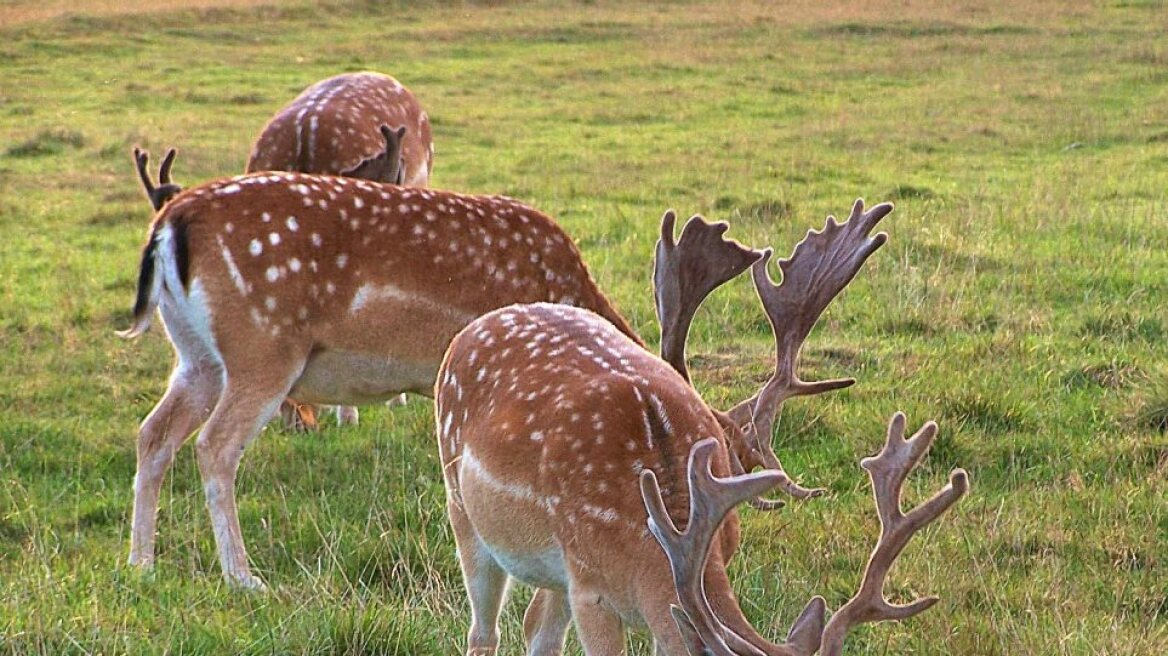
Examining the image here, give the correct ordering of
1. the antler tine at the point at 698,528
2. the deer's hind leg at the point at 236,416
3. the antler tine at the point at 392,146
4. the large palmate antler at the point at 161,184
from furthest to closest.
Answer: the antler tine at the point at 392,146 → the large palmate antler at the point at 161,184 → the deer's hind leg at the point at 236,416 → the antler tine at the point at 698,528

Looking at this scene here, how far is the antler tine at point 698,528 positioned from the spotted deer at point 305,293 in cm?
243

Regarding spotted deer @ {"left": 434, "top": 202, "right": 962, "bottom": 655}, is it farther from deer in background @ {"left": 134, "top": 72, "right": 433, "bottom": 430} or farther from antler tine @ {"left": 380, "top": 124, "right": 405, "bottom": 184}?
deer in background @ {"left": 134, "top": 72, "right": 433, "bottom": 430}

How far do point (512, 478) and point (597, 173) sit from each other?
9.59 metres

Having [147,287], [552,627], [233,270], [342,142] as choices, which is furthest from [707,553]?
[342,142]

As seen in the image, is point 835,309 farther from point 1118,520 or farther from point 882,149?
point 882,149

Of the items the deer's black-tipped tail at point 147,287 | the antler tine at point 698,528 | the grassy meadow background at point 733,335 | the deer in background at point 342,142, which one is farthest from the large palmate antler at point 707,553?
the deer in background at point 342,142

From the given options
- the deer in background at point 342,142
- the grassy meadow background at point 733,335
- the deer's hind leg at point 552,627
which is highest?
the deer in background at point 342,142

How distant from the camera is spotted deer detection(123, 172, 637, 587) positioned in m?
5.31

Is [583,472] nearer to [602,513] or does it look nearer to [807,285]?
[602,513]

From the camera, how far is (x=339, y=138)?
8.02 meters

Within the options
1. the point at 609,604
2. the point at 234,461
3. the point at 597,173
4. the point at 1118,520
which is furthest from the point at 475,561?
the point at 597,173

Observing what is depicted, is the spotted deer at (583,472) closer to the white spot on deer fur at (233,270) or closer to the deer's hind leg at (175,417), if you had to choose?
the white spot on deer fur at (233,270)

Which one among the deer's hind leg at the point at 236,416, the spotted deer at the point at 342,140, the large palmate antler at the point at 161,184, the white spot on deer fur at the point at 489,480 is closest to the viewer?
the white spot on deer fur at the point at 489,480

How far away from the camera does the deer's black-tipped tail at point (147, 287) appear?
533 cm
